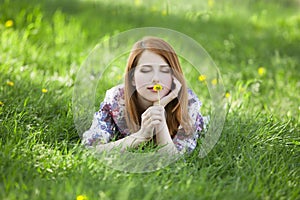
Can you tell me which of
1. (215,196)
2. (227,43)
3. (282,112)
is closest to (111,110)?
(215,196)

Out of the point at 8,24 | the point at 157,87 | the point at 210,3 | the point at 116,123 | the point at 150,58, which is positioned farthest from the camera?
the point at 210,3

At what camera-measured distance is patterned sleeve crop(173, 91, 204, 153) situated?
7.48 ft

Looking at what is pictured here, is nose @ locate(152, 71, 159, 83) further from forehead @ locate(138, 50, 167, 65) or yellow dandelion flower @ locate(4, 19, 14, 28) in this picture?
yellow dandelion flower @ locate(4, 19, 14, 28)

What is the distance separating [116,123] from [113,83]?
22.0 inches

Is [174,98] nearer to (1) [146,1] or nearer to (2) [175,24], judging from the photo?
(2) [175,24]

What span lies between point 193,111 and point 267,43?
218cm

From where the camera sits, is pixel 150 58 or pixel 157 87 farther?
pixel 150 58

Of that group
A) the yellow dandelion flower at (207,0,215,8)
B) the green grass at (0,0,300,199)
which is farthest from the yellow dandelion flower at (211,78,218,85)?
the yellow dandelion flower at (207,0,215,8)

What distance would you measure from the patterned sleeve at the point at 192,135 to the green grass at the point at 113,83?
6 cm

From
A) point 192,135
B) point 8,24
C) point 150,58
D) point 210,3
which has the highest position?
point 210,3

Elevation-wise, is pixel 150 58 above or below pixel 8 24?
below

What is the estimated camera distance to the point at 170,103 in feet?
7.70

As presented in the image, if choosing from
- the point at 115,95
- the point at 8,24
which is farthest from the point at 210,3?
the point at 115,95

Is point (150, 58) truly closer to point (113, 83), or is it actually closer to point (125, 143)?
point (125, 143)
